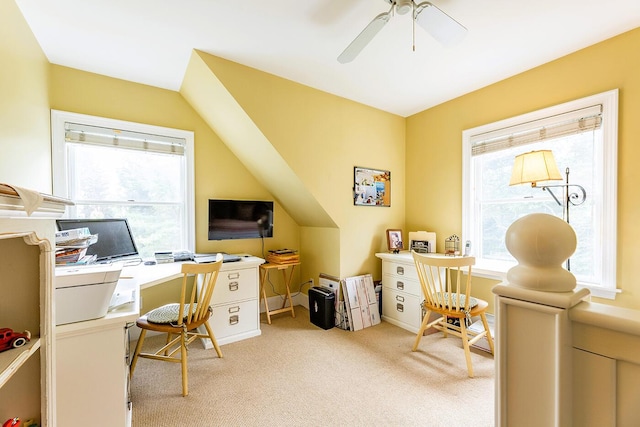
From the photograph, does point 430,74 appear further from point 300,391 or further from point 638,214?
point 300,391

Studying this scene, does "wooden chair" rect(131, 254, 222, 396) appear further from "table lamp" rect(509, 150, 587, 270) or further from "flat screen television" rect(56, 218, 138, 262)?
"table lamp" rect(509, 150, 587, 270)

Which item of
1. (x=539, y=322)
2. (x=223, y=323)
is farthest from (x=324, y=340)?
(x=539, y=322)

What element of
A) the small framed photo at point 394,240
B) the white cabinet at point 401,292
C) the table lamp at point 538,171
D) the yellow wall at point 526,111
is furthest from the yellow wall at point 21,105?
the yellow wall at point 526,111

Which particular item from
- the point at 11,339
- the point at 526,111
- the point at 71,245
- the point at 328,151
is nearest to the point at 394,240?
the point at 328,151

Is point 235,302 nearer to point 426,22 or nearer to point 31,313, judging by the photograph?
point 31,313

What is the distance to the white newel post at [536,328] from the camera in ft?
1.82

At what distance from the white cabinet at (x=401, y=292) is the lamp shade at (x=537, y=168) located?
1222 mm

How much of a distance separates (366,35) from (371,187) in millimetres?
1782

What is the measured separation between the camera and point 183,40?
197 centimetres

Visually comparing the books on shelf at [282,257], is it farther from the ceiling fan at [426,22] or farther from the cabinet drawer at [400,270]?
the ceiling fan at [426,22]

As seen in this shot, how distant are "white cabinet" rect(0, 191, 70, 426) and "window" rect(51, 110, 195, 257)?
1.84 metres

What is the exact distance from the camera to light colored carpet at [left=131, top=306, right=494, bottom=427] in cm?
159

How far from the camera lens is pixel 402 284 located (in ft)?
9.33

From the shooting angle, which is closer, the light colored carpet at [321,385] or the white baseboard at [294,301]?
the light colored carpet at [321,385]
